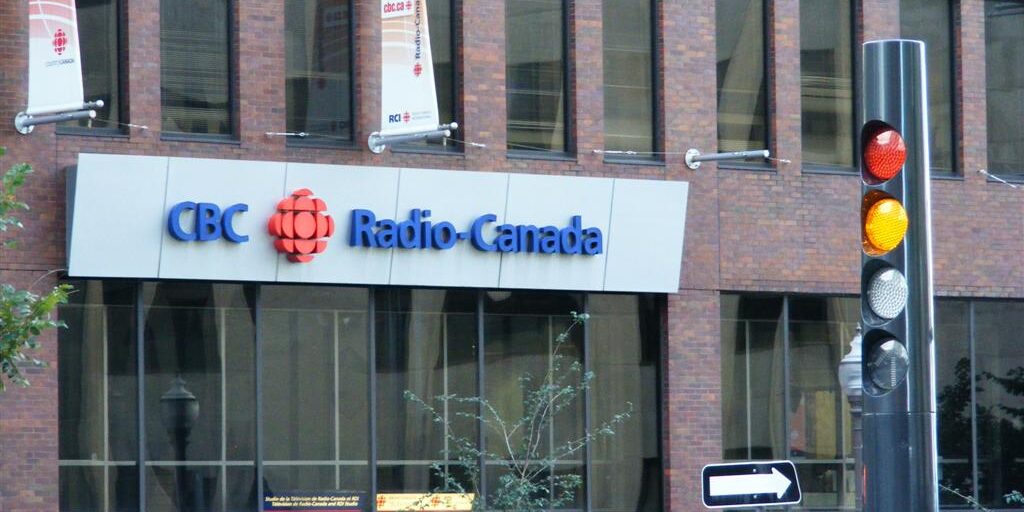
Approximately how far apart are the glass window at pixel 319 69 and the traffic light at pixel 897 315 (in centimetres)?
1435

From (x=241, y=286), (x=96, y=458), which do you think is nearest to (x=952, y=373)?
(x=241, y=286)

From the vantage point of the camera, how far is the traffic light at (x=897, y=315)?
6371mm

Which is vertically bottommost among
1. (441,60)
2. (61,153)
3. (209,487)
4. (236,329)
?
(209,487)

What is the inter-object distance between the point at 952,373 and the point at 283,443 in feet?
31.6

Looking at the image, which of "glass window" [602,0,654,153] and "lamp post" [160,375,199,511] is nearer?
"lamp post" [160,375,199,511]

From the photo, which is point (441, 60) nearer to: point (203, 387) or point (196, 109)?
point (196, 109)

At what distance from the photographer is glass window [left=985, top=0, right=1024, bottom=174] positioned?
24.7m

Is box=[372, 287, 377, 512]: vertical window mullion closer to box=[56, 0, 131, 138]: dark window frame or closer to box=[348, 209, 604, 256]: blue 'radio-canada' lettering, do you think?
box=[348, 209, 604, 256]: blue 'radio-canada' lettering

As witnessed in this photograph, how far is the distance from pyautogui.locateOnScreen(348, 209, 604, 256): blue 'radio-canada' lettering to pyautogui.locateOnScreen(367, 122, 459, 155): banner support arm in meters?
0.77

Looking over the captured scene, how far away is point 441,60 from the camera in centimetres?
2117

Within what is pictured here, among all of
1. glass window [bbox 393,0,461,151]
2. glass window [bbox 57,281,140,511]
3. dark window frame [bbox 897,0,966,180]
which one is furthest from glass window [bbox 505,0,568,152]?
dark window frame [bbox 897,0,966,180]

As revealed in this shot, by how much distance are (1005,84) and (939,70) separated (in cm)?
111

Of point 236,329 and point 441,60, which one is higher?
point 441,60

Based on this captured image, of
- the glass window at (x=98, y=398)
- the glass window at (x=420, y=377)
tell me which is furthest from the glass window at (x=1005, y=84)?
the glass window at (x=98, y=398)
